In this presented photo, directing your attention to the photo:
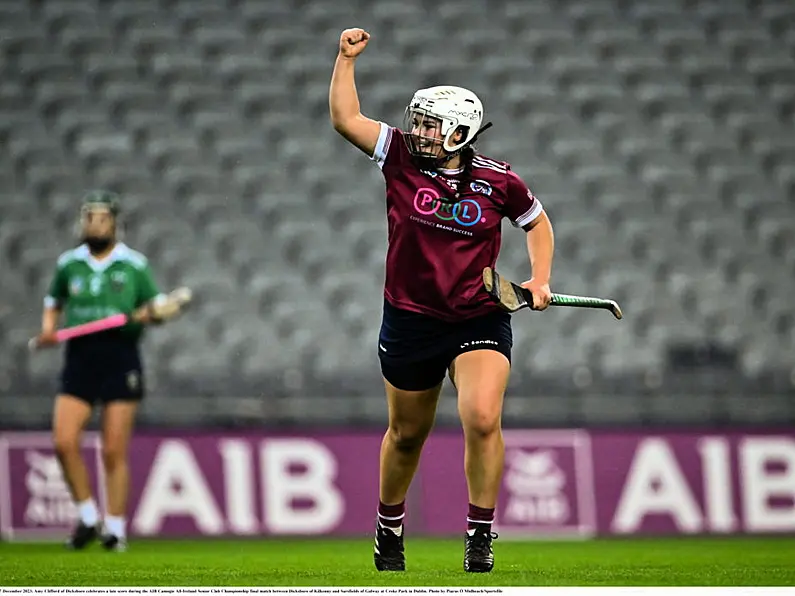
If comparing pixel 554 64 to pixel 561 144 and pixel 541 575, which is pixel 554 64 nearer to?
pixel 561 144

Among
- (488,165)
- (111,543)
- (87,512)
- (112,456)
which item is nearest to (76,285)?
(112,456)

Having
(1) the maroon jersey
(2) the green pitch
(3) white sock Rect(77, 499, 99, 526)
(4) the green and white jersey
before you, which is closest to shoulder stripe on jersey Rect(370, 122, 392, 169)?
(1) the maroon jersey

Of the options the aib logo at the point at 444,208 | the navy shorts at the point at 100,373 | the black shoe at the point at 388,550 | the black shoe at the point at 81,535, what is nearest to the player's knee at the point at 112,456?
the navy shorts at the point at 100,373

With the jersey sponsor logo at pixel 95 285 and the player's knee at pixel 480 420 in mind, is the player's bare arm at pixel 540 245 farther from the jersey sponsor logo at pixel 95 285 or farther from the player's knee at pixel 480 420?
the jersey sponsor logo at pixel 95 285

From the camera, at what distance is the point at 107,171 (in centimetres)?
1585

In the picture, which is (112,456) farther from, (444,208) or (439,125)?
(439,125)

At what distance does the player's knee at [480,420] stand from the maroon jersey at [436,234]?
0.45 meters

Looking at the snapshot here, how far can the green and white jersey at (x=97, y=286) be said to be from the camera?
10.6 metres

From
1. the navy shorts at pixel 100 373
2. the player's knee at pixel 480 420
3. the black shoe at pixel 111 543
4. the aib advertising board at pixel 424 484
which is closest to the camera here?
the player's knee at pixel 480 420

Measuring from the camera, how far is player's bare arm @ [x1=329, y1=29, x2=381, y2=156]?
6.89m

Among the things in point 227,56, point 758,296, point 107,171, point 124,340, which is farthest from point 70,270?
point 758,296

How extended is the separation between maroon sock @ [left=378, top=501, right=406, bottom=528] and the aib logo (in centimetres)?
135

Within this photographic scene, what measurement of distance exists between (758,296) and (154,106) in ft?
21.1

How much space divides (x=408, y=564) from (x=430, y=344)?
5.30ft
